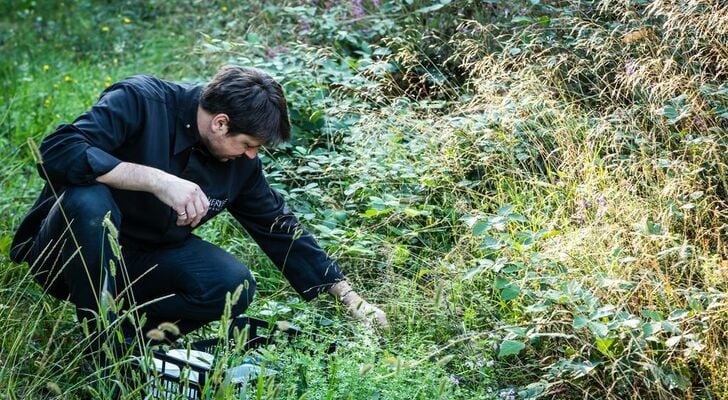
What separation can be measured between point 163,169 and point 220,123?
0.27m

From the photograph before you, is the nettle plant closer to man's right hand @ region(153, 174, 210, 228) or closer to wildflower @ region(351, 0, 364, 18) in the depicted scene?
man's right hand @ region(153, 174, 210, 228)

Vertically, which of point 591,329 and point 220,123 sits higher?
point 220,123

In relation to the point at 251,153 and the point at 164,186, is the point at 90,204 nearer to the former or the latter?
the point at 164,186

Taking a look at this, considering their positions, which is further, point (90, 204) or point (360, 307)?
point (360, 307)

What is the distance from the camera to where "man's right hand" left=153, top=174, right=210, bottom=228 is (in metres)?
3.04

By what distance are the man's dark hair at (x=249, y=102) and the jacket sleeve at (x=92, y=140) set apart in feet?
0.87

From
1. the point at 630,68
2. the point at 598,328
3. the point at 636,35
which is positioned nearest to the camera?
the point at 598,328

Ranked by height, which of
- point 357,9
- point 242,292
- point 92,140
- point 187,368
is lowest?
point 242,292

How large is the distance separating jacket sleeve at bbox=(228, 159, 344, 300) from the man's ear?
1.04 ft

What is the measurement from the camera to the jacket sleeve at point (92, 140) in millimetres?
3057

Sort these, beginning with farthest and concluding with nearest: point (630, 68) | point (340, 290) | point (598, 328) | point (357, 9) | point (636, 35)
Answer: point (357, 9)
point (636, 35)
point (630, 68)
point (340, 290)
point (598, 328)

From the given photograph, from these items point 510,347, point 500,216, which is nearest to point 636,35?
point 500,216

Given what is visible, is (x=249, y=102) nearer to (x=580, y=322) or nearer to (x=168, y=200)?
(x=168, y=200)

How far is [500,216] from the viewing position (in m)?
3.23
